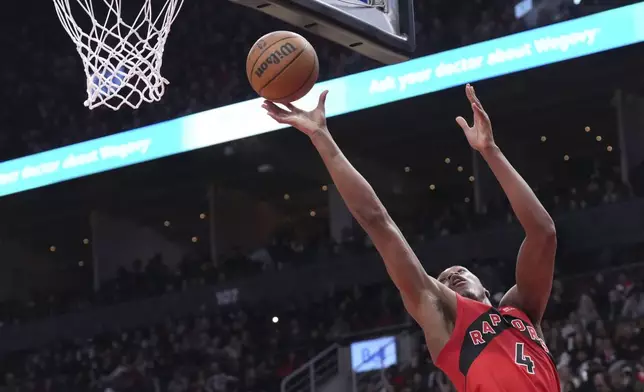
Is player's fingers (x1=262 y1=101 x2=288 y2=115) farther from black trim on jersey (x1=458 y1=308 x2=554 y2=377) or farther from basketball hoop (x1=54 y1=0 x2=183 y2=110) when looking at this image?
basketball hoop (x1=54 y1=0 x2=183 y2=110)

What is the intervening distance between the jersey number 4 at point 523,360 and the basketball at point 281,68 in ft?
3.82

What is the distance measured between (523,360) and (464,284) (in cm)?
37

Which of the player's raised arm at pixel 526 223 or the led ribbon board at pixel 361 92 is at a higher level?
the led ribbon board at pixel 361 92

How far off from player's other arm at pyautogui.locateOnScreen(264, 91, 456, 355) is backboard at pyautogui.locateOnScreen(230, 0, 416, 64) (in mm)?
1379

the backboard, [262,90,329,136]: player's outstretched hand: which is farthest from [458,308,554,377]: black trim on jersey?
the backboard

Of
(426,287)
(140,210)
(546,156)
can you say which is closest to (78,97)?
(140,210)

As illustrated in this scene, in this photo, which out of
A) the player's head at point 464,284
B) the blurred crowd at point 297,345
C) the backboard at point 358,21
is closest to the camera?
the player's head at point 464,284

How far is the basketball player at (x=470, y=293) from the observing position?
3068 mm

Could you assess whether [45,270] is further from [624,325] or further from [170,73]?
[624,325]

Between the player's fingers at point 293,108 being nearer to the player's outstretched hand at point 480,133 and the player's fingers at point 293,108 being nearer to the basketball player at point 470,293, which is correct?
the basketball player at point 470,293

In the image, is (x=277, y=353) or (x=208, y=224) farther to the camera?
(x=208, y=224)

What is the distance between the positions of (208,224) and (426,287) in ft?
53.1

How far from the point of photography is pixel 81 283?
1989 cm

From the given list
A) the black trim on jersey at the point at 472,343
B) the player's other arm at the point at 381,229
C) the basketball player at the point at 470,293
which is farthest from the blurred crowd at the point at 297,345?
the player's other arm at the point at 381,229
